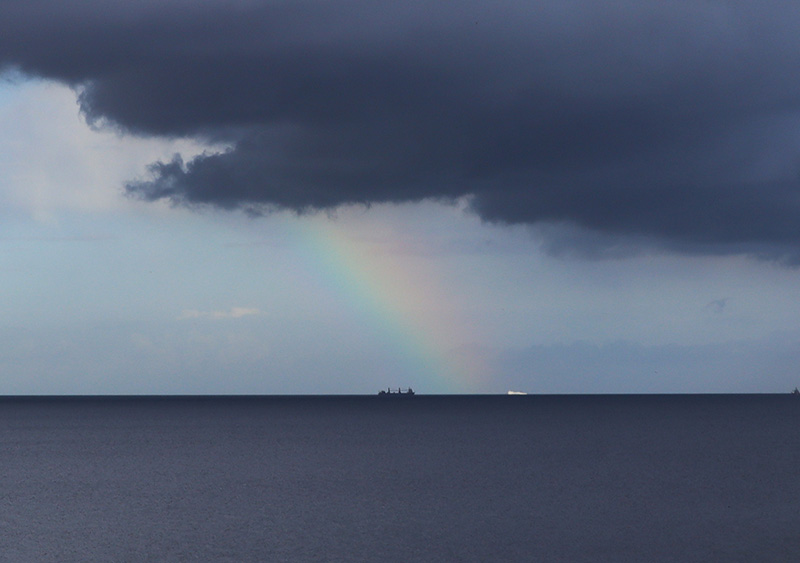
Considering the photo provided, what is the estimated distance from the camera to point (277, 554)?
60.1 meters

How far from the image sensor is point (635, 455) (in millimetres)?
141750

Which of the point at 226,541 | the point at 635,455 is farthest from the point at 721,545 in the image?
the point at 635,455

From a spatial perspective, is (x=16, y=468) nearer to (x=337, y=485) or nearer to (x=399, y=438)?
(x=337, y=485)

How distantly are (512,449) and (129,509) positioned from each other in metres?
87.2

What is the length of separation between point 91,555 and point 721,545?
134ft

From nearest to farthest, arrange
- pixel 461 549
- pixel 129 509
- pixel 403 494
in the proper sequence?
pixel 461 549 < pixel 129 509 < pixel 403 494

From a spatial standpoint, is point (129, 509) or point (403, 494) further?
point (403, 494)

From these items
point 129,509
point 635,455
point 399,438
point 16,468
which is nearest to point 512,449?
point 635,455

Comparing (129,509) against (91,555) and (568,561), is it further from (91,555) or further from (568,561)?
(568,561)

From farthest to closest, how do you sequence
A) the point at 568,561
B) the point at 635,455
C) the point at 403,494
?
the point at 635,455 → the point at 403,494 → the point at 568,561

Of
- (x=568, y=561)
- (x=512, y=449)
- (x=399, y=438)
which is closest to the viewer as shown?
(x=568, y=561)

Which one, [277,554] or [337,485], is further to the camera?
[337,485]

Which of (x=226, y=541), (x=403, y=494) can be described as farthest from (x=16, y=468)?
(x=226, y=541)

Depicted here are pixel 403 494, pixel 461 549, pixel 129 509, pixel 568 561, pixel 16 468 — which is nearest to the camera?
pixel 568 561
